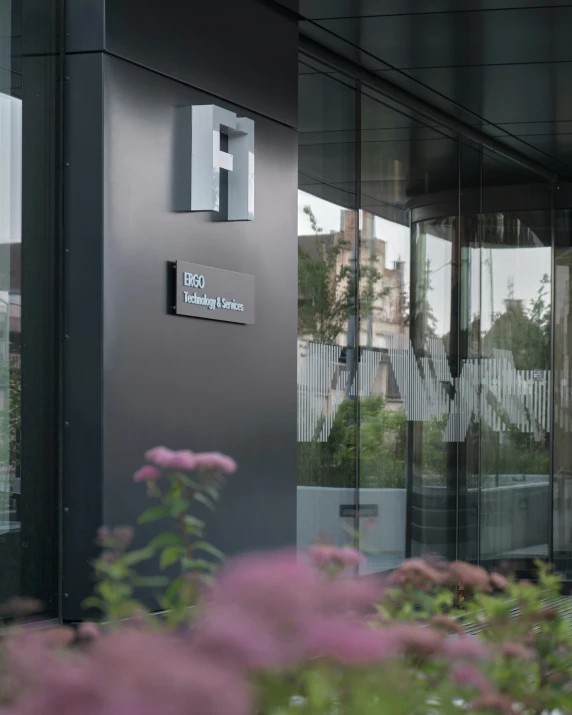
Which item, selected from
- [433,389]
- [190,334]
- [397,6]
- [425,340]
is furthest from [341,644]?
[433,389]

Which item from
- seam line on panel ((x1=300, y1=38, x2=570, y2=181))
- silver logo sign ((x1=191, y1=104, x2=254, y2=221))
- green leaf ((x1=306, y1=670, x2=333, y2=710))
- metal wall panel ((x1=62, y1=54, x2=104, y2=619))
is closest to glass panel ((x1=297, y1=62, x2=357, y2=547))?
seam line on panel ((x1=300, y1=38, x2=570, y2=181))

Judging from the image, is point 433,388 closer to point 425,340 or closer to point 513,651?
point 425,340

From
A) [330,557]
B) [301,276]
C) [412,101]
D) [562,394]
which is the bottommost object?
[330,557]

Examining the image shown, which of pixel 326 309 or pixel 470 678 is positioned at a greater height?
pixel 326 309

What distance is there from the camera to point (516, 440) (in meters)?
12.1

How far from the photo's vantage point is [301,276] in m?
8.11

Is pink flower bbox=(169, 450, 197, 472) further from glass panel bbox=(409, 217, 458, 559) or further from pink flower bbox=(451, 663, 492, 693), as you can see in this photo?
glass panel bbox=(409, 217, 458, 559)

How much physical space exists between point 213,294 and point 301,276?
200 cm

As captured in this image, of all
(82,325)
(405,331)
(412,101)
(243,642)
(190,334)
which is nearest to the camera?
(243,642)

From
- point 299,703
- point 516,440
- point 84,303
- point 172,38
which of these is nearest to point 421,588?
point 299,703

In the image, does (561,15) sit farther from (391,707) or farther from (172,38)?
(391,707)

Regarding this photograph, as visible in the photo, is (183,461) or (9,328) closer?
(183,461)

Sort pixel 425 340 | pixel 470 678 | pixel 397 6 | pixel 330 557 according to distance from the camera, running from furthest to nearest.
Result: 1. pixel 425 340
2. pixel 397 6
3. pixel 330 557
4. pixel 470 678

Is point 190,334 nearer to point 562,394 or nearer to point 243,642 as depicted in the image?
point 243,642
